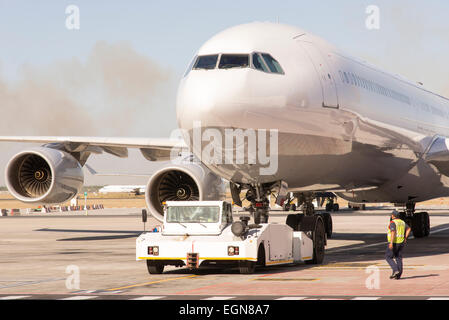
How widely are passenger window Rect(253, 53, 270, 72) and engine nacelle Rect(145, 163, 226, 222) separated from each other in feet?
22.1

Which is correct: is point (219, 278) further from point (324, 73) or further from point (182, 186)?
point (182, 186)

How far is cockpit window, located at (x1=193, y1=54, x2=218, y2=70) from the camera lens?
15289 millimetres

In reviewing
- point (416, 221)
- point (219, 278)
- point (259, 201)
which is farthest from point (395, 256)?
point (416, 221)

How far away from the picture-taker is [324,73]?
16641 millimetres

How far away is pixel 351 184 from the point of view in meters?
20.4

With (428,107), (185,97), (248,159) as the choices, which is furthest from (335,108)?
(428,107)

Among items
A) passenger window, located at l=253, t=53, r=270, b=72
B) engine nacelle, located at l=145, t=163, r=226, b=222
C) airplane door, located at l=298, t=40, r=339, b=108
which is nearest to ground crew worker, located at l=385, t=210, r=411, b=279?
airplane door, located at l=298, t=40, r=339, b=108

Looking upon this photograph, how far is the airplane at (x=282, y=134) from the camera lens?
14883mm

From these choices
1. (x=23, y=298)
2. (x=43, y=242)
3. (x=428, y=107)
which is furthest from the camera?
(x=43, y=242)

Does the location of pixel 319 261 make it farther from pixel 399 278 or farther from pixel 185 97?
pixel 185 97

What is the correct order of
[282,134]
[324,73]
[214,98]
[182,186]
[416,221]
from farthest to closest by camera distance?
[416,221] → [182,186] → [324,73] → [282,134] → [214,98]

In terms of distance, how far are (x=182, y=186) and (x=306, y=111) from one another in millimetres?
8034

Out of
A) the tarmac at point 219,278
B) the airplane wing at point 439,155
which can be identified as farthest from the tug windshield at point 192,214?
the airplane wing at point 439,155

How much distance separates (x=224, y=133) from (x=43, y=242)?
1522 cm
